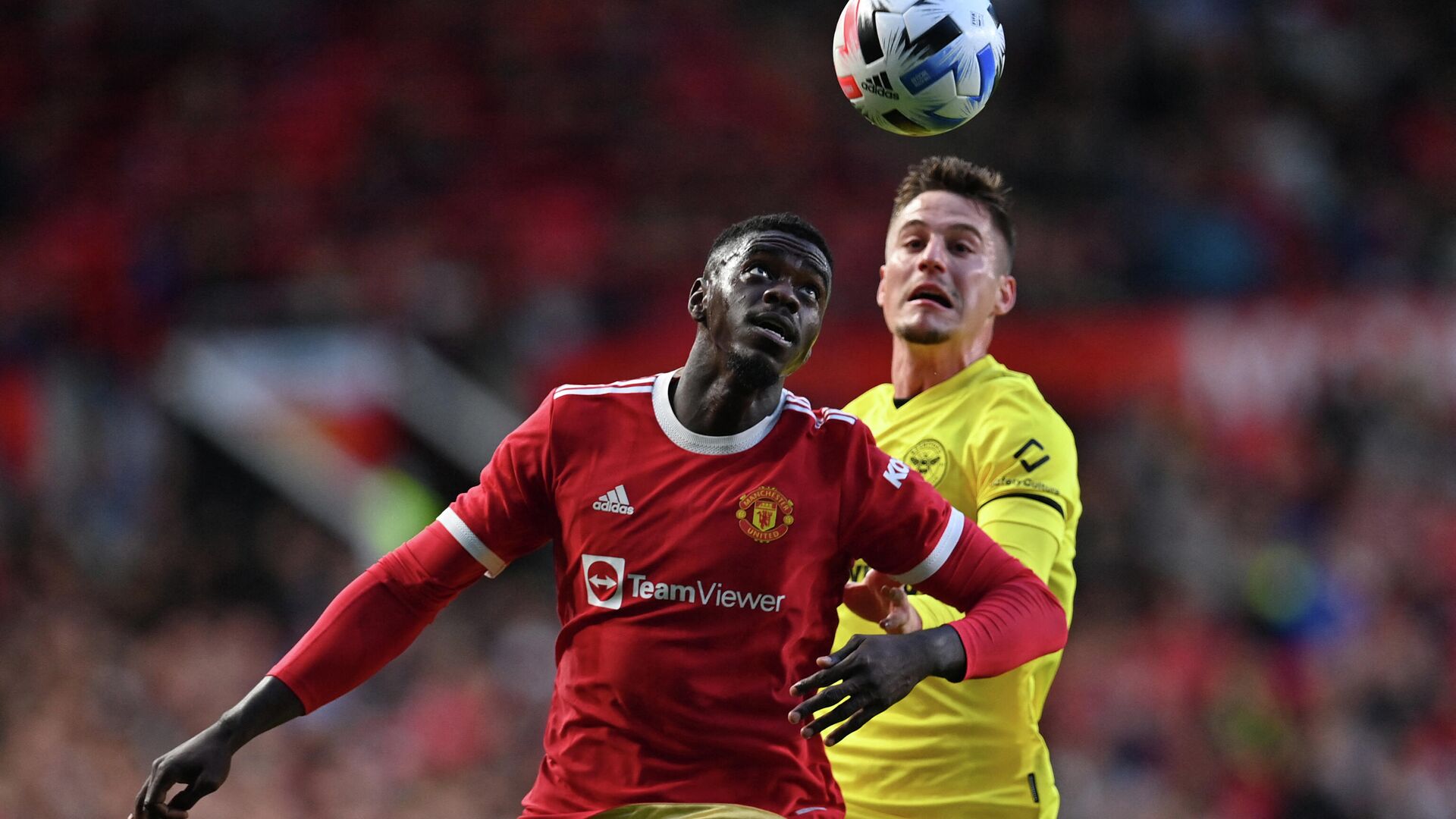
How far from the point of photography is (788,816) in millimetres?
3508

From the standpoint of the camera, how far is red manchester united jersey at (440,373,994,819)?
3.51 m

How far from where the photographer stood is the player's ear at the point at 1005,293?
5.50 metres

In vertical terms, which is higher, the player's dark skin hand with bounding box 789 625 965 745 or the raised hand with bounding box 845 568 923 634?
the raised hand with bounding box 845 568 923 634

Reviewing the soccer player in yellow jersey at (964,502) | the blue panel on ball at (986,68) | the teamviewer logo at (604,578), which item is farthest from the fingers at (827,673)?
the blue panel on ball at (986,68)

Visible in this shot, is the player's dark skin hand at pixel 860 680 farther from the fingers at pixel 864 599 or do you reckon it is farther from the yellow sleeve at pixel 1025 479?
the yellow sleeve at pixel 1025 479

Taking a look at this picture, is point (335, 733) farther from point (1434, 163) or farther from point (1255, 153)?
point (1434, 163)

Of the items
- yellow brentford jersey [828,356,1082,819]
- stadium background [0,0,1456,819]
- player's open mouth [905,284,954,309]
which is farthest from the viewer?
stadium background [0,0,1456,819]

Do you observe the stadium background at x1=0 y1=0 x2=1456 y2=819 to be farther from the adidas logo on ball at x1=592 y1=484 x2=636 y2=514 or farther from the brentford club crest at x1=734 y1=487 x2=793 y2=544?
the brentford club crest at x1=734 y1=487 x2=793 y2=544

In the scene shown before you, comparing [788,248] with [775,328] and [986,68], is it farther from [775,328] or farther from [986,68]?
[986,68]

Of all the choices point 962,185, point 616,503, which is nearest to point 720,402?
point 616,503

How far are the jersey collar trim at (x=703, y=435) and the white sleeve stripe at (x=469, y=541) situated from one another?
0.46 meters

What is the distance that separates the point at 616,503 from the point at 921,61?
191cm

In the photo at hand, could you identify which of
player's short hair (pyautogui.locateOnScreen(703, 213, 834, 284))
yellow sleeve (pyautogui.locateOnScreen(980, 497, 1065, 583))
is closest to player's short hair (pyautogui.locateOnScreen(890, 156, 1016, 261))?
yellow sleeve (pyautogui.locateOnScreen(980, 497, 1065, 583))

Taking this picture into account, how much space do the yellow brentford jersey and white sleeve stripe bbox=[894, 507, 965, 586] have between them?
0.77 meters
